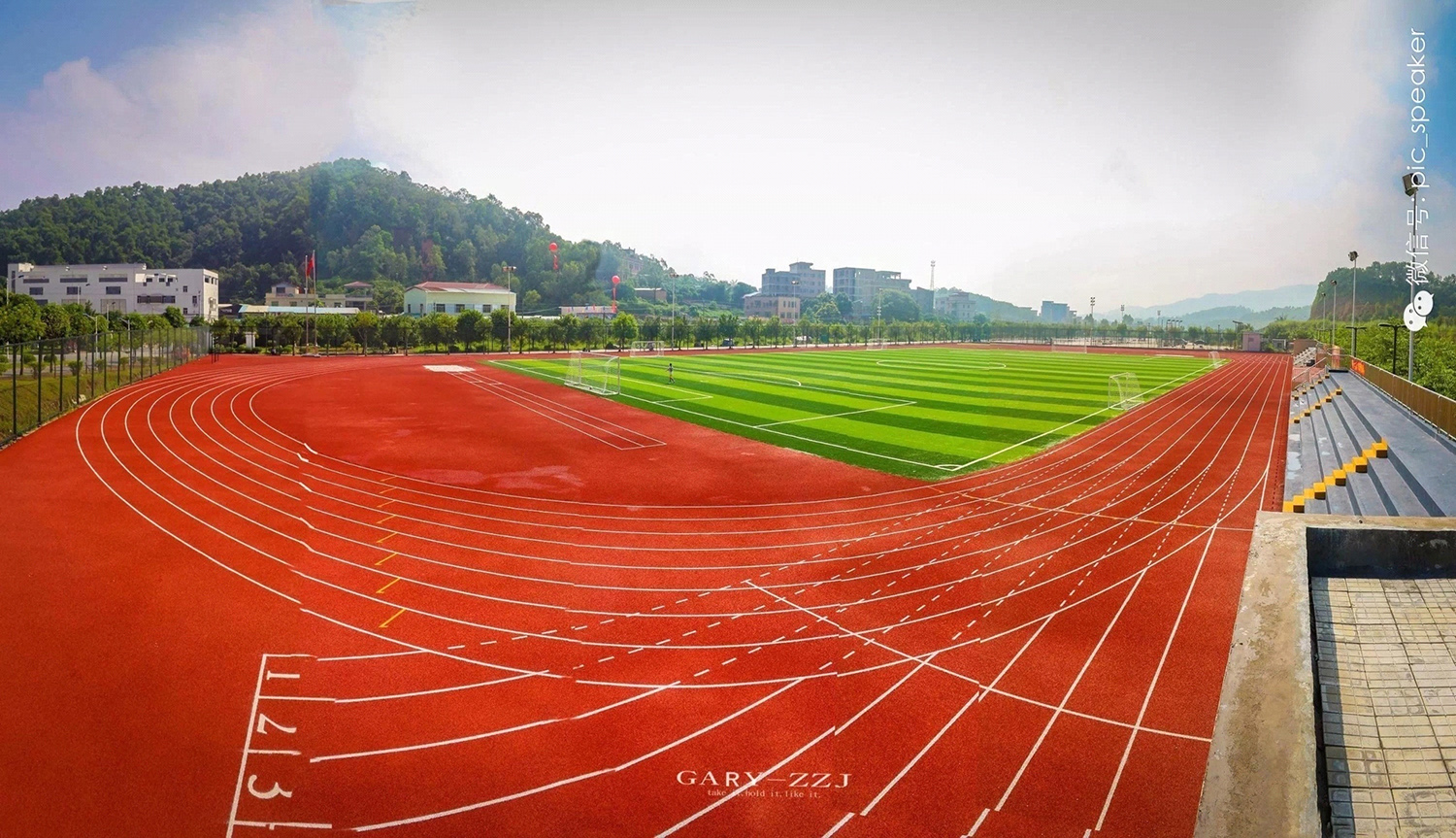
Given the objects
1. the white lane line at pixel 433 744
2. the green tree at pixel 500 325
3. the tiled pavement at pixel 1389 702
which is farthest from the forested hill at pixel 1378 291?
the green tree at pixel 500 325

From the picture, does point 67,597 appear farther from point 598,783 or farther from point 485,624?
point 598,783

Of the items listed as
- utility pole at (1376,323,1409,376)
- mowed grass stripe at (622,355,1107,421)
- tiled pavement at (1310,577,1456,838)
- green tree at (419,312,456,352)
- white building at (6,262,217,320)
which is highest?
white building at (6,262,217,320)

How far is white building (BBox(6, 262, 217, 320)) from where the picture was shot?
77.5 m

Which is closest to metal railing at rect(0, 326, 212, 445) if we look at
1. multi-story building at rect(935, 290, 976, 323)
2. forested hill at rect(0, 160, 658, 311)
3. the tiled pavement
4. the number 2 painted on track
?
the number 2 painted on track

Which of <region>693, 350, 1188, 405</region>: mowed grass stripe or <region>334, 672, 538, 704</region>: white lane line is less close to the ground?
<region>693, 350, 1188, 405</region>: mowed grass stripe

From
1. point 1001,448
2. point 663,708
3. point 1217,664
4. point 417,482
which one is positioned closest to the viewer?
point 663,708

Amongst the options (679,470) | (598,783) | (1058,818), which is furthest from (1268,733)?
(679,470)

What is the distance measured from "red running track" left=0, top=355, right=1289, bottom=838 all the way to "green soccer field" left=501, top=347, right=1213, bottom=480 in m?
3.45

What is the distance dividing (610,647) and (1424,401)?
19.5 metres

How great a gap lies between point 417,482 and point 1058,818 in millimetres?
14831

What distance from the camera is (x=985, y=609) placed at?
1037 centimetres

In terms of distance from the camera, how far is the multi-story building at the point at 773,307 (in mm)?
134625

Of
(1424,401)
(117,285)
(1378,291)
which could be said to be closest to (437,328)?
(117,285)

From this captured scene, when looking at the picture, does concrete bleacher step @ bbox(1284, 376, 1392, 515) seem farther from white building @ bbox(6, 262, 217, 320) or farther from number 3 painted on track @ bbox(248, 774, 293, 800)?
white building @ bbox(6, 262, 217, 320)
